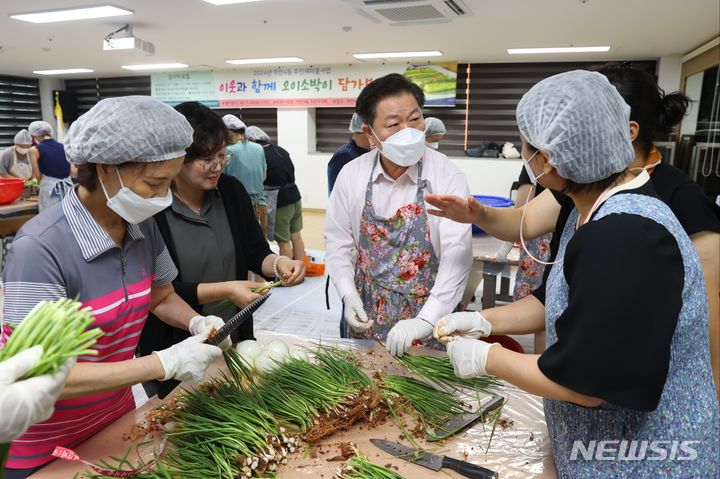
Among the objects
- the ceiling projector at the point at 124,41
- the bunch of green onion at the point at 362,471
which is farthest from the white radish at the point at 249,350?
the ceiling projector at the point at 124,41

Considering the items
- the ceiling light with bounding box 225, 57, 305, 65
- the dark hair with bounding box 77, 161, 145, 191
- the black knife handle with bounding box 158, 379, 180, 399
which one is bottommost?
the black knife handle with bounding box 158, 379, 180, 399

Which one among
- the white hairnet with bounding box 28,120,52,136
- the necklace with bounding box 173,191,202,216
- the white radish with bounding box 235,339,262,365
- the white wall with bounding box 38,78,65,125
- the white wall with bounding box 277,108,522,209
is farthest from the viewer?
the white wall with bounding box 38,78,65,125

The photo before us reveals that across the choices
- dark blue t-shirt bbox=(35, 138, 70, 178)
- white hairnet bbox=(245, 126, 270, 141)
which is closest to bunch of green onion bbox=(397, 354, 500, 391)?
white hairnet bbox=(245, 126, 270, 141)

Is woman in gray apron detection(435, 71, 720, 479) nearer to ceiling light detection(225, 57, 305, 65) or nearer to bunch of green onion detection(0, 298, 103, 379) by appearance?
bunch of green onion detection(0, 298, 103, 379)

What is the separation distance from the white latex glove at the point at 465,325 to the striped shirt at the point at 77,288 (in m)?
0.95

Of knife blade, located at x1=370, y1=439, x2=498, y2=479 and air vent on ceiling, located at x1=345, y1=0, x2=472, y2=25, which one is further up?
air vent on ceiling, located at x1=345, y1=0, x2=472, y2=25

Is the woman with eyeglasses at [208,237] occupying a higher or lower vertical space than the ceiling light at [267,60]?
lower

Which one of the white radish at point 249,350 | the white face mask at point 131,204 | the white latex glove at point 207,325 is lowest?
the white radish at point 249,350

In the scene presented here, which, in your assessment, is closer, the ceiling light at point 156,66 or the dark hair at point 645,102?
the dark hair at point 645,102

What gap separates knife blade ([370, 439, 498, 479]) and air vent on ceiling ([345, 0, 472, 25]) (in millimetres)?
4869

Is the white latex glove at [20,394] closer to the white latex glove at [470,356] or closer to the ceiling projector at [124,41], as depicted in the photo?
the white latex glove at [470,356]

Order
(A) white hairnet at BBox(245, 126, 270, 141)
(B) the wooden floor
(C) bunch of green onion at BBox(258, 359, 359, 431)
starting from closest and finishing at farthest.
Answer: (C) bunch of green onion at BBox(258, 359, 359, 431) < (A) white hairnet at BBox(245, 126, 270, 141) < (B) the wooden floor

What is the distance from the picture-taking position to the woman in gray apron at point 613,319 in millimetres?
911

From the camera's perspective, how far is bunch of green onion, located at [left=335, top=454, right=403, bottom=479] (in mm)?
1158
